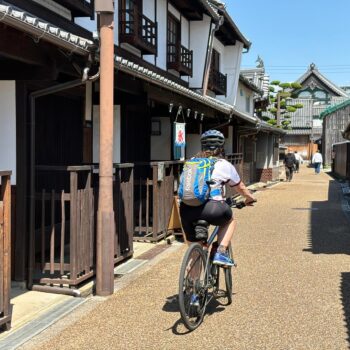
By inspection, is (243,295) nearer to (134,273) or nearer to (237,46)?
(134,273)

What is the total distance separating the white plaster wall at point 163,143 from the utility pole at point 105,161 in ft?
22.9

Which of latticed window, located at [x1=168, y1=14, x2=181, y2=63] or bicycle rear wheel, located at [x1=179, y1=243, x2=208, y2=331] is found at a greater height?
latticed window, located at [x1=168, y1=14, x2=181, y2=63]

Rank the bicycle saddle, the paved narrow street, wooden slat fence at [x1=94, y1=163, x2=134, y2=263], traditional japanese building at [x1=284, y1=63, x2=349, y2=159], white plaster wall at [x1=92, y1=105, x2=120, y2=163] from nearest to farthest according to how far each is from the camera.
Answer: the paved narrow street < the bicycle saddle < wooden slat fence at [x1=94, y1=163, x2=134, y2=263] < white plaster wall at [x1=92, y1=105, x2=120, y2=163] < traditional japanese building at [x1=284, y1=63, x2=349, y2=159]

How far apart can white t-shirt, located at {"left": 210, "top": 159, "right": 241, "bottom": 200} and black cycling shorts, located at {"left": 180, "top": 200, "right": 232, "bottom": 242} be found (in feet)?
0.27

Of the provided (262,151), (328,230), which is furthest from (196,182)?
(262,151)

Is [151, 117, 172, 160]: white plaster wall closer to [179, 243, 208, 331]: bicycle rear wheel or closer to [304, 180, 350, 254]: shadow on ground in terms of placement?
[304, 180, 350, 254]: shadow on ground

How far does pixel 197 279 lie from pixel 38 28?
276 cm

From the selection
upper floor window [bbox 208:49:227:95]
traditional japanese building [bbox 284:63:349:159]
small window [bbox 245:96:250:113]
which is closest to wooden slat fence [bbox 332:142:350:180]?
A: small window [bbox 245:96:250:113]

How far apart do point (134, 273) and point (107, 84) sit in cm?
275

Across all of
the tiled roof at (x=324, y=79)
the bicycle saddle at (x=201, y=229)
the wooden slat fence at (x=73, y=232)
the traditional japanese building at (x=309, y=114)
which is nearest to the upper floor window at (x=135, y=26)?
the wooden slat fence at (x=73, y=232)

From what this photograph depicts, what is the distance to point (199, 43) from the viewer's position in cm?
1631

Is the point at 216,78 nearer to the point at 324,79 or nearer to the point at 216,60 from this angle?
the point at 216,60

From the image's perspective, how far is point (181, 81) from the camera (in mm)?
15266

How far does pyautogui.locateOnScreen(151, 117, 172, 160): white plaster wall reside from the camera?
13.2 m
